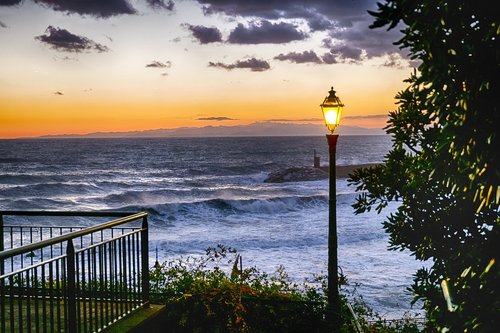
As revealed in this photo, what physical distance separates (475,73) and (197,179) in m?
71.6

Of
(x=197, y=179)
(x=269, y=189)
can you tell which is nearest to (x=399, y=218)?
(x=269, y=189)

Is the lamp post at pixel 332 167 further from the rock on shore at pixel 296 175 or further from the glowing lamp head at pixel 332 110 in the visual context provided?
the rock on shore at pixel 296 175

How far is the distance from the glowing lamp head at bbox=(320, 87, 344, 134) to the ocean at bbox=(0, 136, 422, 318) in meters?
2.88

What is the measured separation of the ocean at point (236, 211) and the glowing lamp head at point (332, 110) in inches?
113

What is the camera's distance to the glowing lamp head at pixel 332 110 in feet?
29.8

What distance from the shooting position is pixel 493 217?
171 inches

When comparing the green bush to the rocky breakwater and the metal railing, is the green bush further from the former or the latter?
the rocky breakwater

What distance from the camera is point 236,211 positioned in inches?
1764

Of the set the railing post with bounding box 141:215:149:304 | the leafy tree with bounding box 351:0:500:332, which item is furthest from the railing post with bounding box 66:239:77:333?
the leafy tree with bounding box 351:0:500:332

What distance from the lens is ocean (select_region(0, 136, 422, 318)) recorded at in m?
23.0

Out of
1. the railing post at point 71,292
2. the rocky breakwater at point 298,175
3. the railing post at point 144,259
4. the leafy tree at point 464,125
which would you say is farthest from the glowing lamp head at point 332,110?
the rocky breakwater at point 298,175

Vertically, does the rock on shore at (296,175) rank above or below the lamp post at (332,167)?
below

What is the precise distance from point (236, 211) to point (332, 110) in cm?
3607

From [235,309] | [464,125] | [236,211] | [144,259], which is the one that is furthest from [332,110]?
[236,211]
